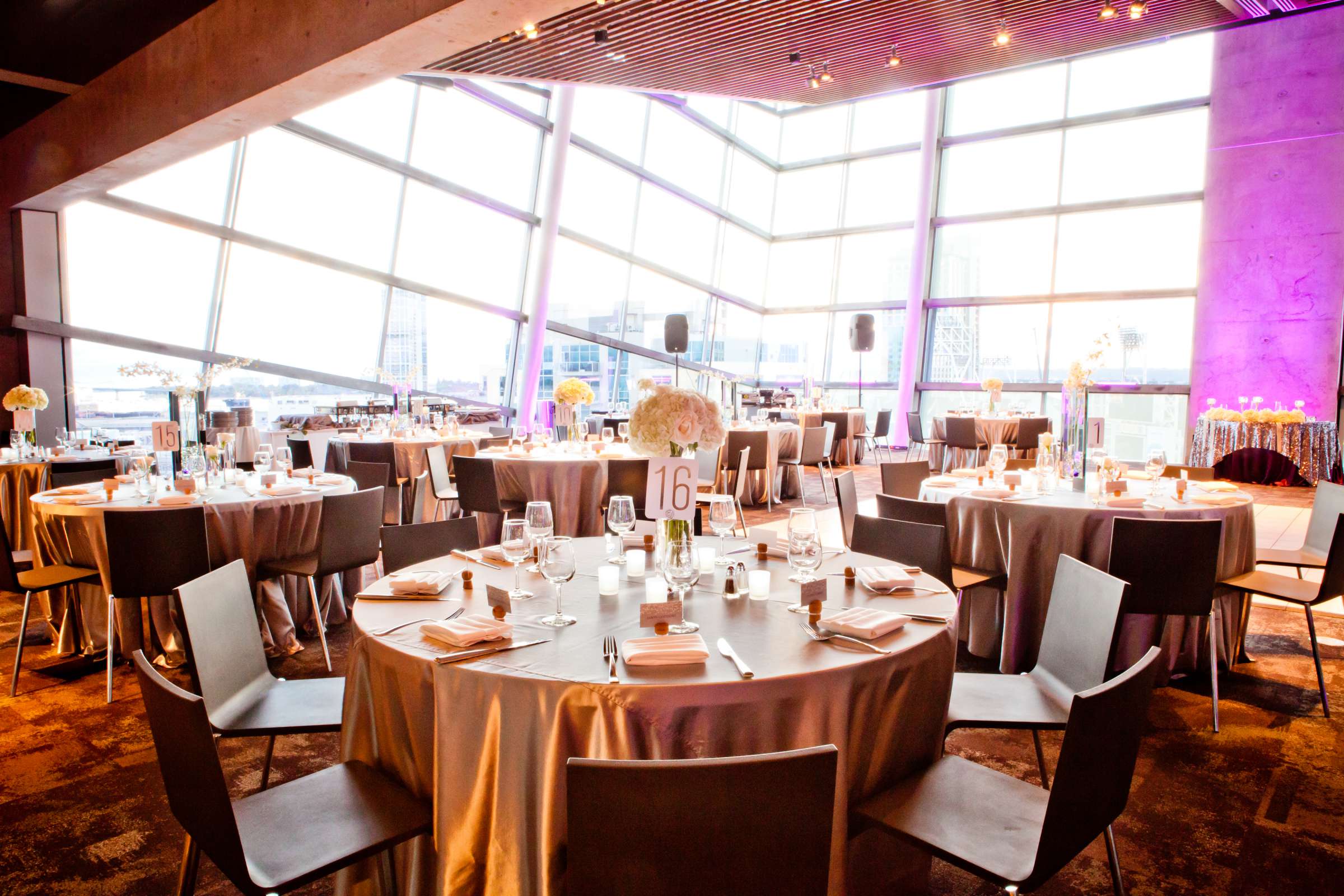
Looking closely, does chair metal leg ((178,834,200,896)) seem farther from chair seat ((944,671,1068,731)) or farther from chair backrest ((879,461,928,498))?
chair backrest ((879,461,928,498))

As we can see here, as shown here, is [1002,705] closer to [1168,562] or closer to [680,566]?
[680,566]

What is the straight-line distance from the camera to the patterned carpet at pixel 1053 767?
219cm

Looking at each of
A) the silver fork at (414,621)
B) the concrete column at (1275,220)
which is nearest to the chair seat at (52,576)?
the silver fork at (414,621)

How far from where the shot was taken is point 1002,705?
7.05ft

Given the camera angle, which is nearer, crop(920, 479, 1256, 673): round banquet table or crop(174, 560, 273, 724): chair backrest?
crop(174, 560, 273, 724): chair backrest

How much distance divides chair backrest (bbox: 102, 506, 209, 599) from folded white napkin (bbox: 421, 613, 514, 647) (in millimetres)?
1971

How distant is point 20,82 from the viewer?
6371mm

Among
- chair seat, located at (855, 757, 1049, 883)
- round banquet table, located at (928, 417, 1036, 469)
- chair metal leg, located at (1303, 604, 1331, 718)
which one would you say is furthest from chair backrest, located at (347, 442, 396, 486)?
round banquet table, located at (928, 417, 1036, 469)

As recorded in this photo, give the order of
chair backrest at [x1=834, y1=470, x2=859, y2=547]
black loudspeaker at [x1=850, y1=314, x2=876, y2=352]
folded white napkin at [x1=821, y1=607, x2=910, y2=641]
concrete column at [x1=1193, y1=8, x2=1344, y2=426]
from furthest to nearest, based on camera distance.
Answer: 1. black loudspeaker at [x1=850, y1=314, x2=876, y2=352]
2. concrete column at [x1=1193, y1=8, x2=1344, y2=426]
3. chair backrest at [x1=834, y1=470, x2=859, y2=547]
4. folded white napkin at [x1=821, y1=607, x2=910, y2=641]

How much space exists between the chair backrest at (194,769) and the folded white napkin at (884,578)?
1507 mm

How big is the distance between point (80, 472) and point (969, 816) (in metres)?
5.57

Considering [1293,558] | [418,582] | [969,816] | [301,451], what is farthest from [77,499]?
[1293,558]

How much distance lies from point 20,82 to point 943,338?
12.2m

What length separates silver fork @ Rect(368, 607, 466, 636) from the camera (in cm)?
180
